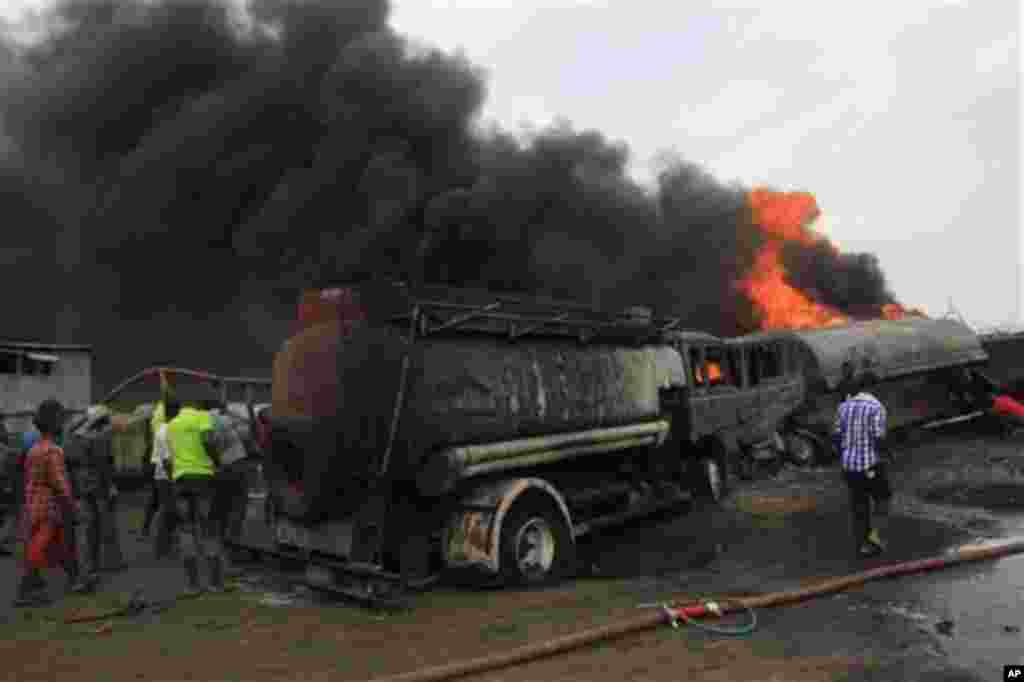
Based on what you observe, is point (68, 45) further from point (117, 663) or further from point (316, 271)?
point (117, 663)

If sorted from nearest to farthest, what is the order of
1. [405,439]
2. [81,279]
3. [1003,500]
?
[405,439], [1003,500], [81,279]

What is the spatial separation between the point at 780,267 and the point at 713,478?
594 inches

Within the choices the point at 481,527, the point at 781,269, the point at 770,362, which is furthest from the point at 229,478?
the point at 781,269

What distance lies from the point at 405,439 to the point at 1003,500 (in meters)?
8.20

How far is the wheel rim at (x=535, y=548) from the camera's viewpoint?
7909 millimetres

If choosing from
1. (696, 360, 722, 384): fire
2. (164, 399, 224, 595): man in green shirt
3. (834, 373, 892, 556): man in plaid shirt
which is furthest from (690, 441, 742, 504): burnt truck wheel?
(164, 399, 224, 595): man in green shirt

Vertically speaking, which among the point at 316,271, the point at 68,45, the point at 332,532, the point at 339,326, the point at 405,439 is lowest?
the point at 332,532

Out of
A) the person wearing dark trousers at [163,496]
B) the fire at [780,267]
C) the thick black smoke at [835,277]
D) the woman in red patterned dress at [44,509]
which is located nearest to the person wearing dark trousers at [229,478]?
the person wearing dark trousers at [163,496]

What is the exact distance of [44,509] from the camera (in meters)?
7.64

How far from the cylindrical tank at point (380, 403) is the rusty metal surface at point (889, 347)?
26.2 feet

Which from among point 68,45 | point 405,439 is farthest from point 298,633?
point 68,45

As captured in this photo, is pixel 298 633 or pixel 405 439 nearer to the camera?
pixel 298 633

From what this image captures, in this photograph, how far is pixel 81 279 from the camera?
103 feet

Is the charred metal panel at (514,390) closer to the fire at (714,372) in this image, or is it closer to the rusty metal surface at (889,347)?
the fire at (714,372)
